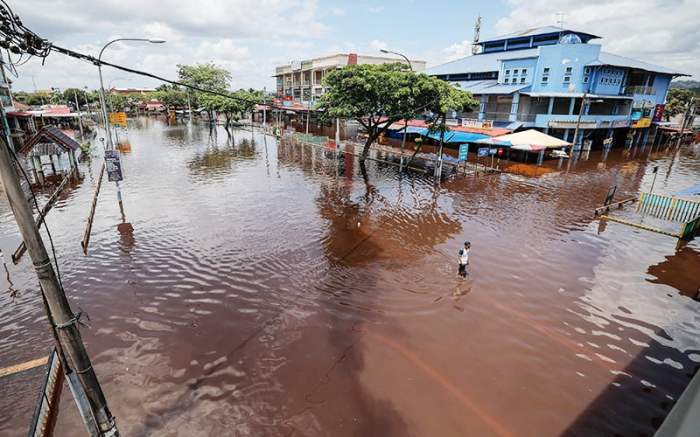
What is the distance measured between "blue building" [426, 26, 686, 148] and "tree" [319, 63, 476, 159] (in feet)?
45.3

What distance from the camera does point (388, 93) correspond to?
26938mm

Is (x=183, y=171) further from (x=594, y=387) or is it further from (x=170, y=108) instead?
(x=170, y=108)

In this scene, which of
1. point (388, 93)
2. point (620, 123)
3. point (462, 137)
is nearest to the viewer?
point (388, 93)

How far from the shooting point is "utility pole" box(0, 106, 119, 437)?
4320 millimetres

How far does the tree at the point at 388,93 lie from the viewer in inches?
1038

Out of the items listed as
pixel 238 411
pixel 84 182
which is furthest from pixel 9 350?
pixel 84 182

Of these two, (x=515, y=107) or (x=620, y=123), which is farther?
(x=620, y=123)

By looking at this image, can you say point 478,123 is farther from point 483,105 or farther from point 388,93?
point 388,93

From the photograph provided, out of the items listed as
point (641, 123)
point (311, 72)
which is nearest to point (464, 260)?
point (641, 123)

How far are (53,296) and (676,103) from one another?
9132 centimetres

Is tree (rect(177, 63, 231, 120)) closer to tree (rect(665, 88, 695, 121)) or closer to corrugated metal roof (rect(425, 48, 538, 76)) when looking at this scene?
corrugated metal roof (rect(425, 48, 538, 76))

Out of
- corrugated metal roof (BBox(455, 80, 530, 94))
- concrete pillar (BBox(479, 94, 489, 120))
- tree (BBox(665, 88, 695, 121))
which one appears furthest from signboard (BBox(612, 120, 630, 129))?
tree (BBox(665, 88, 695, 121))

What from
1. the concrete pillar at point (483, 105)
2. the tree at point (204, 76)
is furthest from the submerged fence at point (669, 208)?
the tree at point (204, 76)

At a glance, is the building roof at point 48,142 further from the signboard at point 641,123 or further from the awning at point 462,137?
the signboard at point 641,123
